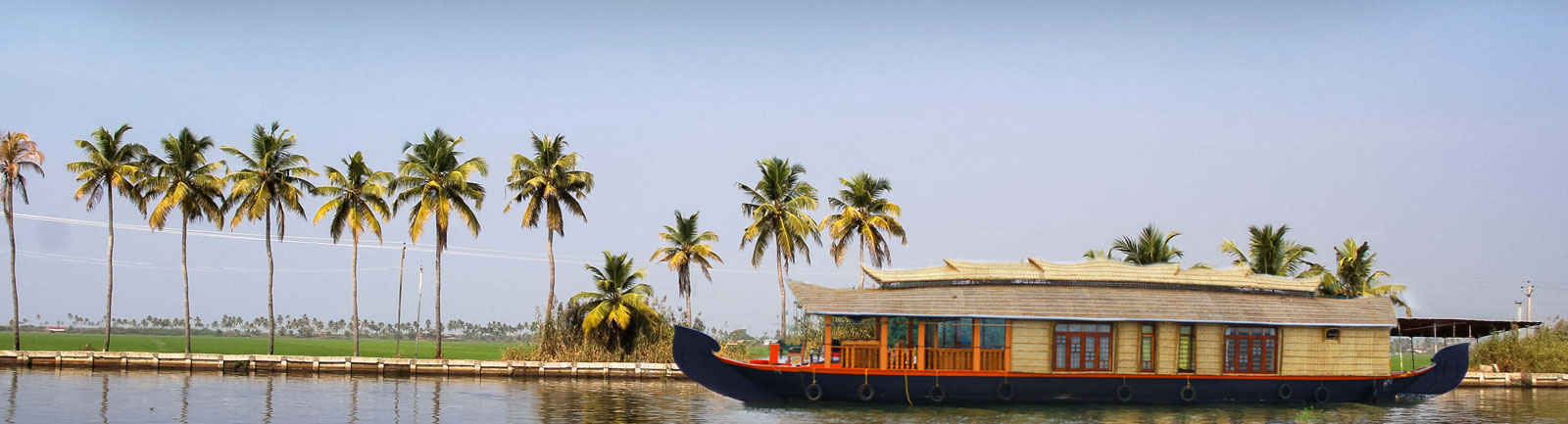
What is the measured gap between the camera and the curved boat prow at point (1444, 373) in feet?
95.1

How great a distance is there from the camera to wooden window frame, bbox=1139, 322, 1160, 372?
26641mm

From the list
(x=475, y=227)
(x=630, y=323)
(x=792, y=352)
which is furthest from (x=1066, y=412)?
(x=475, y=227)

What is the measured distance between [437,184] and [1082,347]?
21783 mm

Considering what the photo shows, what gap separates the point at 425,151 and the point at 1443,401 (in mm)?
30946

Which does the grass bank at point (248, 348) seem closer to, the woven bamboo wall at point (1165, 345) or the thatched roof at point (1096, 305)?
the thatched roof at point (1096, 305)

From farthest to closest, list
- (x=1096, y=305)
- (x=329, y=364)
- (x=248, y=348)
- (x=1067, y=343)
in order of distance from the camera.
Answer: (x=248, y=348)
(x=329, y=364)
(x=1067, y=343)
(x=1096, y=305)

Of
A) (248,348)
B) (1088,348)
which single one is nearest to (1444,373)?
(1088,348)

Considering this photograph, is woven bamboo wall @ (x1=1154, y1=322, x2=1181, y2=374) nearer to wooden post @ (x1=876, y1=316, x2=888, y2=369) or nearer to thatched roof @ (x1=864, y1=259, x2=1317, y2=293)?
thatched roof @ (x1=864, y1=259, x2=1317, y2=293)

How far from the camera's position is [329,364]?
1442 inches

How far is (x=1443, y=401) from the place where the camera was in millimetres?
32469

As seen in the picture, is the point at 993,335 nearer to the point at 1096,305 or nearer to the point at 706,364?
the point at 1096,305

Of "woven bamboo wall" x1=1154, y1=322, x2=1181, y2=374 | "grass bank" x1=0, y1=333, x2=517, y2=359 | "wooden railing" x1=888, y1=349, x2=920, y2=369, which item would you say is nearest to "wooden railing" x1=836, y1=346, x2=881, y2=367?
"wooden railing" x1=888, y1=349, x2=920, y2=369

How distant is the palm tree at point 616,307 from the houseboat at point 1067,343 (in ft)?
36.8

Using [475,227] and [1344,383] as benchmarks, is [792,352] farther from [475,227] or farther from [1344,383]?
[475,227]
